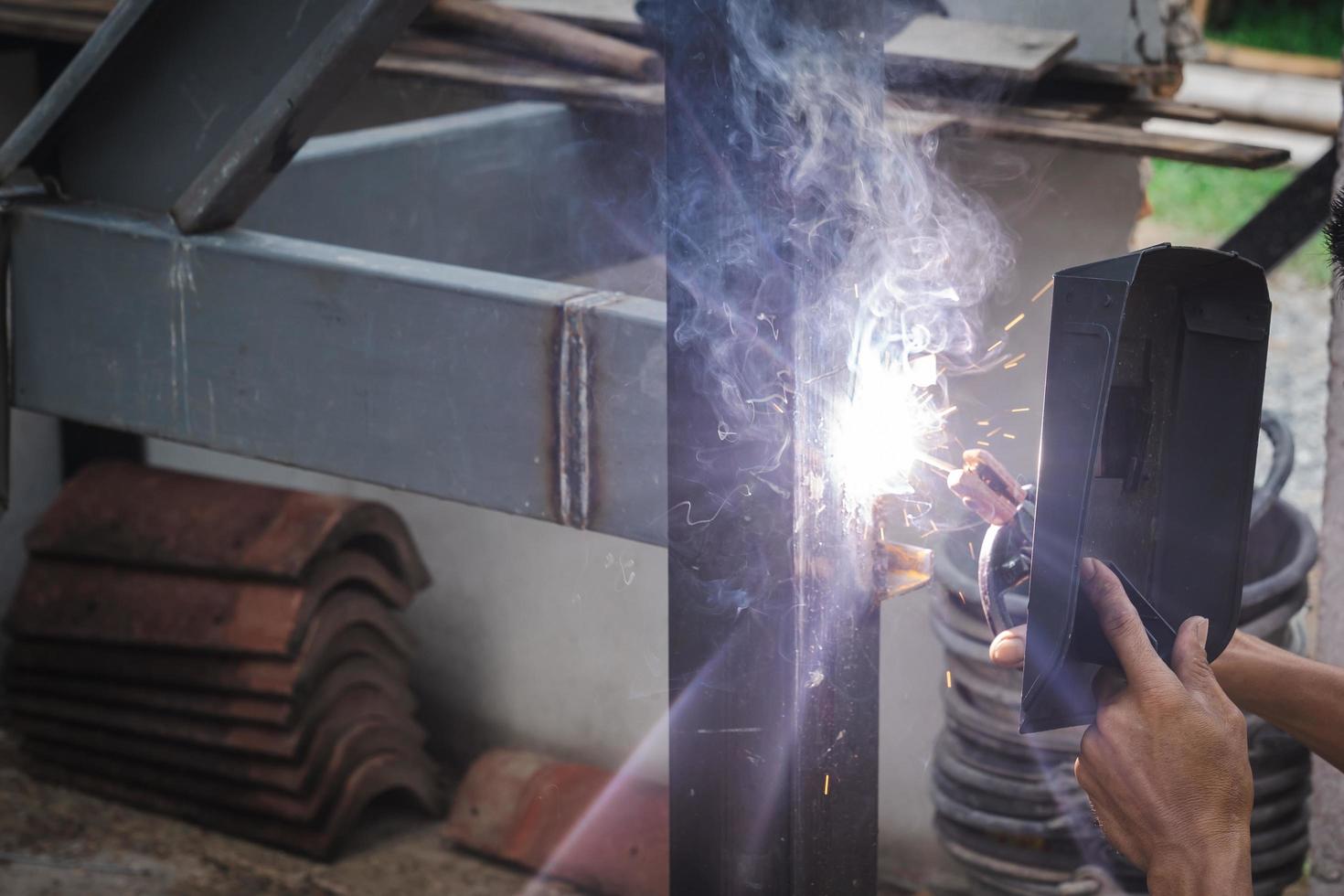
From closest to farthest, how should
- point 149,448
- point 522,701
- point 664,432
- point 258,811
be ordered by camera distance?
point 664,432 → point 258,811 → point 522,701 → point 149,448

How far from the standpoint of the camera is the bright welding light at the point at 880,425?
159cm

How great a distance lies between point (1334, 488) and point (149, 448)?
3614 millimetres

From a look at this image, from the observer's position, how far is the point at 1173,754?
1.55m

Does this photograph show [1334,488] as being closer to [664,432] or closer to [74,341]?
[664,432]

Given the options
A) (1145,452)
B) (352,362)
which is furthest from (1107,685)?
(352,362)

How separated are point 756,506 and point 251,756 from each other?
271 cm

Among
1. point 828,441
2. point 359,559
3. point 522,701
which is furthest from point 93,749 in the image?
point 828,441

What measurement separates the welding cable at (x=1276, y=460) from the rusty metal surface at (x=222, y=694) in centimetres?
237

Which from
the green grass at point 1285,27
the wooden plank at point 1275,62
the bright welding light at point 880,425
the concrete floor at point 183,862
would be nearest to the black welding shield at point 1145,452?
the bright welding light at point 880,425

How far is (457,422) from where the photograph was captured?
75.7 inches

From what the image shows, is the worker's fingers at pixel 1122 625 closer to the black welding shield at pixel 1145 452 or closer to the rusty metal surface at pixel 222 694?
the black welding shield at pixel 1145 452

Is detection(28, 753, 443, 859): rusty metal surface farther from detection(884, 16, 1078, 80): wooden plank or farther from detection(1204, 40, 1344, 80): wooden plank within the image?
detection(1204, 40, 1344, 80): wooden plank

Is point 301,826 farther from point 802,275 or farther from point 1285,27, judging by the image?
point 1285,27

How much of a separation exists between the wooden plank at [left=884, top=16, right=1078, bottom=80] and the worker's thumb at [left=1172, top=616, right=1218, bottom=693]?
7.00 ft
